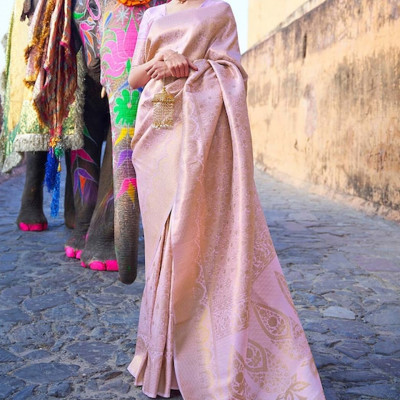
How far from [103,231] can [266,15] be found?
1227cm

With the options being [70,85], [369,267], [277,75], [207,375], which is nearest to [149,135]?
[207,375]

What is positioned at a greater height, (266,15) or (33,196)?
(266,15)

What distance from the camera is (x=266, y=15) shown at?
49.8 ft

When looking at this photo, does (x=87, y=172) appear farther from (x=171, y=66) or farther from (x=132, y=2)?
(x=171, y=66)

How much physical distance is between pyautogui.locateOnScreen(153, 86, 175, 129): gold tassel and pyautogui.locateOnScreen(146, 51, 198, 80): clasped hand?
0.06 meters

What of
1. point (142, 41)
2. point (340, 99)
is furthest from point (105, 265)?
point (340, 99)

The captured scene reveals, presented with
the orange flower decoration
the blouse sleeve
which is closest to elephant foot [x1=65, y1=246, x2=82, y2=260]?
the orange flower decoration

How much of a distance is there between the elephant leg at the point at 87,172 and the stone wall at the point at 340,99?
10.1 ft

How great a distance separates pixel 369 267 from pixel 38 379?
2.52 metres

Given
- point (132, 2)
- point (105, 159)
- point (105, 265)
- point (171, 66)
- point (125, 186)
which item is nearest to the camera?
point (171, 66)

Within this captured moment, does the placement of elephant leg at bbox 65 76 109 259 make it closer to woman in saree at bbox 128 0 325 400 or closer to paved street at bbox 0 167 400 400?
paved street at bbox 0 167 400 400

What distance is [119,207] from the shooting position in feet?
8.41

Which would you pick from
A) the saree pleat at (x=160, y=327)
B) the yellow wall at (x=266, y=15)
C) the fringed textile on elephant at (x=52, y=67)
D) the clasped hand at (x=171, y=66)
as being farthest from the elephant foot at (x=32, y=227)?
the yellow wall at (x=266, y=15)

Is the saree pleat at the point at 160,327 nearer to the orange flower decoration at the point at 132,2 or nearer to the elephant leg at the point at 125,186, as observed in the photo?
the elephant leg at the point at 125,186
